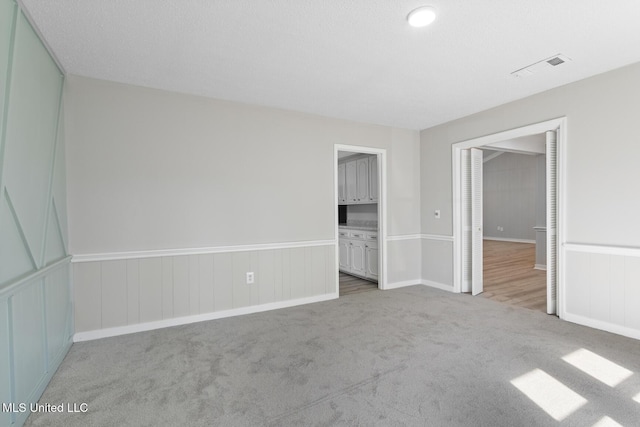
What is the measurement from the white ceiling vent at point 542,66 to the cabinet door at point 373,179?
8.23ft

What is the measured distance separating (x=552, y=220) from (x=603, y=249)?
0.55 m

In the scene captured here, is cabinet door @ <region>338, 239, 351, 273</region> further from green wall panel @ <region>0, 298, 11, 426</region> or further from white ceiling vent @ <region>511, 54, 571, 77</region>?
green wall panel @ <region>0, 298, 11, 426</region>

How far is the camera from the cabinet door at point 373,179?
5215 mm

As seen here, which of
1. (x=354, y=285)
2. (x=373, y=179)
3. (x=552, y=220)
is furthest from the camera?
(x=373, y=179)

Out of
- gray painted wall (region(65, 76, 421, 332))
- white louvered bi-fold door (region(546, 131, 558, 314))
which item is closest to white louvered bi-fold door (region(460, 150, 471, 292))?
white louvered bi-fold door (region(546, 131, 558, 314))

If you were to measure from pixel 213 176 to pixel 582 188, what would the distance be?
375 cm

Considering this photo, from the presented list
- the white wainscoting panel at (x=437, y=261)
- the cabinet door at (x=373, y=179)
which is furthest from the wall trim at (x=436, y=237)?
the cabinet door at (x=373, y=179)

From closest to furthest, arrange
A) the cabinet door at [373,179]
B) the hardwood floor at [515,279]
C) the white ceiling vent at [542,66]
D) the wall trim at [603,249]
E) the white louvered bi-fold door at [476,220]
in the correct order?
the white ceiling vent at [542,66] → the wall trim at [603,249] → the hardwood floor at [515,279] → the white louvered bi-fold door at [476,220] → the cabinet door at [373,179]

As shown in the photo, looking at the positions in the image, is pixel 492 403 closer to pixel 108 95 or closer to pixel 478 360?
pixel 478 360

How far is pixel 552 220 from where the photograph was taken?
11.3 feet

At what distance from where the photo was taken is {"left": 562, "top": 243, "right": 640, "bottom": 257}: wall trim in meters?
2.79

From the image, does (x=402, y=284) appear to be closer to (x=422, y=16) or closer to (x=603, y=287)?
(x=603, y=287)

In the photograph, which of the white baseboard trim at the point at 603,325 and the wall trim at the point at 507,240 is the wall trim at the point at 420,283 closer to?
the white baseboard trim at the point at 603,325

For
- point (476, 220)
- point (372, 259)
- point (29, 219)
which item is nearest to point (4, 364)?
point (29, 219)
